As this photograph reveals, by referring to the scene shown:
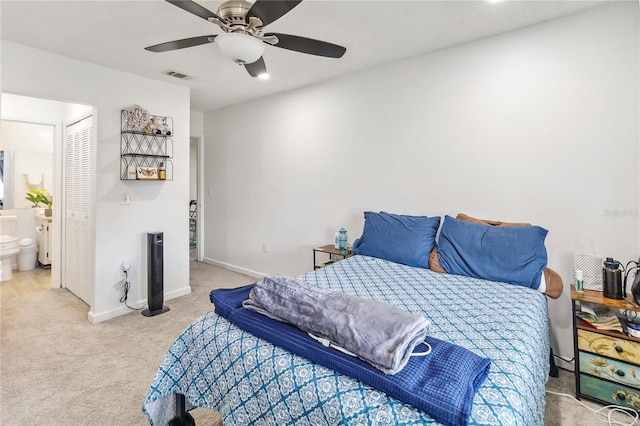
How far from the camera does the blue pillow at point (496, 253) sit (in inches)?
80.7

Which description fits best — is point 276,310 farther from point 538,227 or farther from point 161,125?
point 161,125

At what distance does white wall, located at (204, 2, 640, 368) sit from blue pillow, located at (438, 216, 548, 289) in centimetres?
30

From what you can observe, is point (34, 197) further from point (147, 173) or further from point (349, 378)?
point (349, 378)

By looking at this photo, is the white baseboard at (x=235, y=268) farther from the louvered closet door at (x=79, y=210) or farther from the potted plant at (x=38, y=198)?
the potted plant at (x=38, y=198)

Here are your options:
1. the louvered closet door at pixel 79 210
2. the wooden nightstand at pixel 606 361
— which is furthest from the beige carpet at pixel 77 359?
the wooden nightstand at pixel 606 361

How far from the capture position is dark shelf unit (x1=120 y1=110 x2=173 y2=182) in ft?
10.2

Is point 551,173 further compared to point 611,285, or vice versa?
point 551,173

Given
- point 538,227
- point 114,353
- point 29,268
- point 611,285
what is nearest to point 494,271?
point 538,227

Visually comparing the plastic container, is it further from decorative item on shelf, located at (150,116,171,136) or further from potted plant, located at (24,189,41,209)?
decorative item on shelf, located at (150,116,171,136)

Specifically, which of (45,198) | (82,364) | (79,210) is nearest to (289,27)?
(82,364)

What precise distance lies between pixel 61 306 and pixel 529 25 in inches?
200

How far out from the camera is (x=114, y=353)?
7.93ft

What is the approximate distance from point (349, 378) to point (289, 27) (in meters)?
2.31

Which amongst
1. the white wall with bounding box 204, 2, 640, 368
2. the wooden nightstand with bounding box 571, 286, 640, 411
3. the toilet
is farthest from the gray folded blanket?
the toilet
